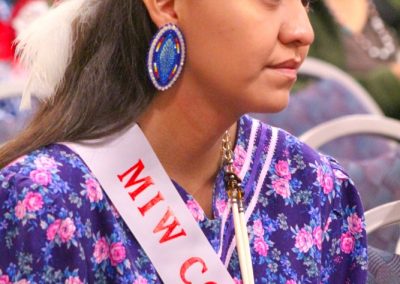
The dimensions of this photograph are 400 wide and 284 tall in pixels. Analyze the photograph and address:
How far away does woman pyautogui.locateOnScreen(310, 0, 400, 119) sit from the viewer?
5.09 m

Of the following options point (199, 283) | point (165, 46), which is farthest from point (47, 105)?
point (199, 283)

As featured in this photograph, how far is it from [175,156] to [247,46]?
23 cm

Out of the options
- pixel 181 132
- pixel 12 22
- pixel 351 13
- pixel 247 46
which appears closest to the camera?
pixel 247 46

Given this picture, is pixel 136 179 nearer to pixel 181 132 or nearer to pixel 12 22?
pixel 181 132

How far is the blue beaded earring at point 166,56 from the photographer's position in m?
2.01

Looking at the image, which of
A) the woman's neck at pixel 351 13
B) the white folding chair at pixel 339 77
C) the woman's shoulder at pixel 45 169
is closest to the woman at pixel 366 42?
the woman's neck at pixel 351 13

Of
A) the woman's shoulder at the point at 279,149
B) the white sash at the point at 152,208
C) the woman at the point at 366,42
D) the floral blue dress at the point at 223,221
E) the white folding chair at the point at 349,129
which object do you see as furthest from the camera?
the woman at the point at 366,42

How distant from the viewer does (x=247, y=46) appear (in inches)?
77.7

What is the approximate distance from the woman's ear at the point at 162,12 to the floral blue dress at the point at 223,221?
23 cm

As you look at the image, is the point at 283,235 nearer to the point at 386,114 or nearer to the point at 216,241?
the point at 216,241

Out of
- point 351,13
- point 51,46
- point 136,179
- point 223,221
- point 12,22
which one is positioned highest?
point 51,46

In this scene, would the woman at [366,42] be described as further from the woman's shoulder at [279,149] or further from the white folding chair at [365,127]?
the woman's shoulder at [279,149]

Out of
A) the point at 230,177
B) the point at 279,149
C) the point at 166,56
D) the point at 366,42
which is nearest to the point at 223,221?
the point at 230,177

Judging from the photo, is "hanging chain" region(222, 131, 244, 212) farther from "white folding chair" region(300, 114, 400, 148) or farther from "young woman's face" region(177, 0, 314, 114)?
"white folding chair" region(300, 114, 400, 148)
